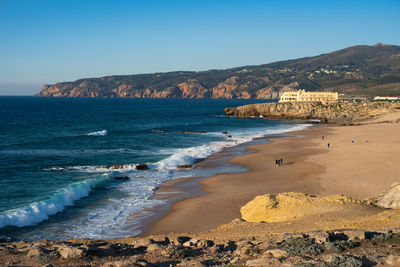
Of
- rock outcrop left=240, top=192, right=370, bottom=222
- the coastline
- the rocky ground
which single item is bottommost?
the coastline

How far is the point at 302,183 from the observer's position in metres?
25.1

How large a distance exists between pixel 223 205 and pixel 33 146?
32992mm

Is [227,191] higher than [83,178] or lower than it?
lower

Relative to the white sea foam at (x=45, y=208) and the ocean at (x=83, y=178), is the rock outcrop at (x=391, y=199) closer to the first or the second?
the ocean at (x=83, y=178)

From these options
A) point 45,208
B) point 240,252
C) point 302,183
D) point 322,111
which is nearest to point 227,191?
point 302,183

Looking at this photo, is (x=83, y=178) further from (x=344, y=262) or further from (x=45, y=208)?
(x=344, y=262)

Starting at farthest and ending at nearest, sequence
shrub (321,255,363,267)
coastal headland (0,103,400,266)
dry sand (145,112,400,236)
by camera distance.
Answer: dry sand (145,112,400,236) → coastal headland (0,103,400,266) → shrub (321,255,363,267)

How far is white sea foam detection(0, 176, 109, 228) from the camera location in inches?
704

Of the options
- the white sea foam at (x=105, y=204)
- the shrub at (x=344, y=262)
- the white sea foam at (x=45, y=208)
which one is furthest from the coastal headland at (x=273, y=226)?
the white sea foam at (x=45, y=208)

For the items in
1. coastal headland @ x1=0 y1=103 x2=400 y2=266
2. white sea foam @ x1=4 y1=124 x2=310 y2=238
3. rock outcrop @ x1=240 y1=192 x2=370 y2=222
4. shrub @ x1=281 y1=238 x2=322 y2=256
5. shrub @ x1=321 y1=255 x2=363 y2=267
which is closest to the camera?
shrub @ x1=321 y1=255 x2=363 y2=267

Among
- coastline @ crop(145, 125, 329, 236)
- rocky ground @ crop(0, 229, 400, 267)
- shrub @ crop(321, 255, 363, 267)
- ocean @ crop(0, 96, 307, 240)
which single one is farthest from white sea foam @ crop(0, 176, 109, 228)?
shrub @ crop(321, 255, 363, 267)

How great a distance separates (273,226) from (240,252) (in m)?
4.61

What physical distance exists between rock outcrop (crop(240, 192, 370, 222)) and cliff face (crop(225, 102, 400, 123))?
67.1m

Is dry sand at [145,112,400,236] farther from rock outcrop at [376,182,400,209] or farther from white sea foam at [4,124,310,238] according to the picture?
white sea foam at [4,124,310,238]
